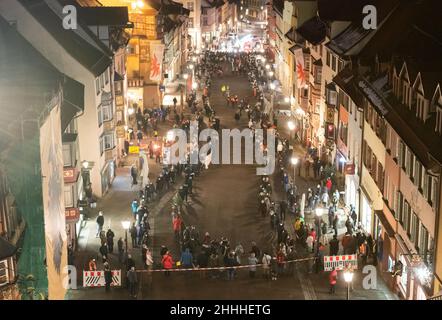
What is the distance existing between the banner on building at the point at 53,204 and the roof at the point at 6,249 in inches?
230

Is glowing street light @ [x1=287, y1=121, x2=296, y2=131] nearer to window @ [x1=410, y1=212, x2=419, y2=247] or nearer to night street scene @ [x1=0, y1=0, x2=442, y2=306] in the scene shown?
night street scene @ [x1=0, y1=0, x2=442, y2=306]

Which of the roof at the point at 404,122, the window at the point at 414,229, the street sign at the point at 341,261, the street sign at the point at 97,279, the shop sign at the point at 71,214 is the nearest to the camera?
the roof at the point at 404,122

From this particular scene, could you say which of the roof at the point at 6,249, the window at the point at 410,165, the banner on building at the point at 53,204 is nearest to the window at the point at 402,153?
the window at the point at 410,165

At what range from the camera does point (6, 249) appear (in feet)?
81.8

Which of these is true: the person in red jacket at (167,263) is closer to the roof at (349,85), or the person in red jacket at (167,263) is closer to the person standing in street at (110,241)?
the person standing in street at (110,241)

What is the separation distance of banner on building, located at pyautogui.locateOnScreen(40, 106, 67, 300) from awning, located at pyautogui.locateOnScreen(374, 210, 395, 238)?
14.5 metres

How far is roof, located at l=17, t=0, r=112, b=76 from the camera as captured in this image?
5012 cm

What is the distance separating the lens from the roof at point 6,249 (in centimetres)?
2475

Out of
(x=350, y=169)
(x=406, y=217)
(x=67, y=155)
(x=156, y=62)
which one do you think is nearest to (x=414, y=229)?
(x=406, y=217)

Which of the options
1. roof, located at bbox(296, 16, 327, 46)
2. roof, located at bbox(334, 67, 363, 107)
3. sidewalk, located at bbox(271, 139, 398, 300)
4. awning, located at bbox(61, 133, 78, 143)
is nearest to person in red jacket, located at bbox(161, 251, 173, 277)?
sidewalk, located at bbox(271, 139, 398, 300)

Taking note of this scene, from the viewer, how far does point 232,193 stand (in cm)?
5481

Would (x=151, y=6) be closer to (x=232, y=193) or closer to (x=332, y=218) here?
(x=232, y=193)
